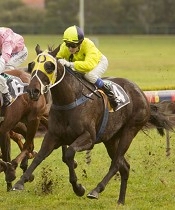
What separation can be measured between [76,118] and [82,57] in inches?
27.5

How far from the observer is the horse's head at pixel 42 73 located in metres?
6.41

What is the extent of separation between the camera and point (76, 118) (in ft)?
22.6

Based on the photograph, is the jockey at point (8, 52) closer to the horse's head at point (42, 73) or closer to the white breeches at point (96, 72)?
the white breeches at point (96, 72)

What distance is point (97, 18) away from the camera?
69.6m

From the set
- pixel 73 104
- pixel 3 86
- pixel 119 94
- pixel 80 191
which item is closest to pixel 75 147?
pixel 73 104

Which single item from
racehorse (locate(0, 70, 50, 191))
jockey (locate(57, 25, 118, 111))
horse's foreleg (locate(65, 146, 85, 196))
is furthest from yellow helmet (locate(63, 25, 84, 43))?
racehorse (locate(0, 70, 50, 191))

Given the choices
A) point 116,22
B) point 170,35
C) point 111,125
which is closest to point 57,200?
point 111,125

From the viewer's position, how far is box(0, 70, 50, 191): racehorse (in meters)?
8.16

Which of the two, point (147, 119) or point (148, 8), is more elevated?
point (147, 119)

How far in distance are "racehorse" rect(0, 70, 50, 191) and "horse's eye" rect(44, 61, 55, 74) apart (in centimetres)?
159

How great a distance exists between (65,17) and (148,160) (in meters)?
60.8

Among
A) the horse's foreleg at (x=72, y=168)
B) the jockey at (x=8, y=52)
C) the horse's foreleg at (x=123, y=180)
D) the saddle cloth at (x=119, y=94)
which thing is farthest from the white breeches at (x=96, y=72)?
the jockey at (x=8, y=52)

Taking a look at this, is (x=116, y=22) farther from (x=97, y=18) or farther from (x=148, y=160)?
(x=148, y=160)

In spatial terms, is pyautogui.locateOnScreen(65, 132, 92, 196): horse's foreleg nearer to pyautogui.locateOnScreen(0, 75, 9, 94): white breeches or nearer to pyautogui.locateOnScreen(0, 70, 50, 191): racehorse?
pyautogui.locateOnScreen(0, 70, 50, 191): racehorse
